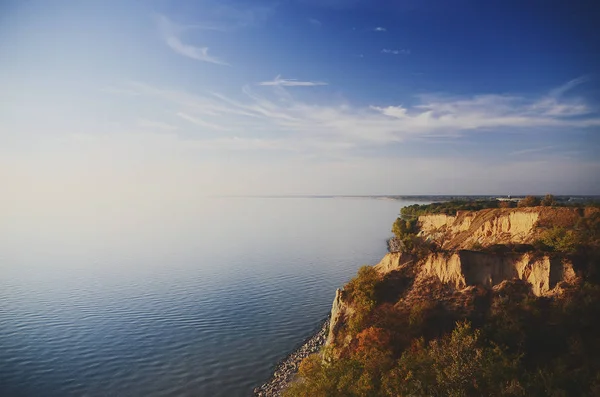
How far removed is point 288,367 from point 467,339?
19.7m

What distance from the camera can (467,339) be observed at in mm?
26047

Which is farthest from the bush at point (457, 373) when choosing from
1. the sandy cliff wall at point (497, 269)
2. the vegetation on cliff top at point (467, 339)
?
the sandy cliff wall at point (497, 269)

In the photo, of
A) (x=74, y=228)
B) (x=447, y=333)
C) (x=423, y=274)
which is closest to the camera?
(x=447, y=333)

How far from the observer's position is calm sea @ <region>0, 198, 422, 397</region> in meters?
38.1

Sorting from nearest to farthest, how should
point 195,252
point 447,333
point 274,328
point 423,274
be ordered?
1. point 447,333
2. point 423,274
3. point 274,328
4. point 195,252

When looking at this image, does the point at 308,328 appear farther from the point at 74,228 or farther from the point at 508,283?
the point at 74,228

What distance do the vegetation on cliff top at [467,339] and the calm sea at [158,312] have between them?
1255cm

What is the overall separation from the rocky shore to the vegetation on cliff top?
2.03m

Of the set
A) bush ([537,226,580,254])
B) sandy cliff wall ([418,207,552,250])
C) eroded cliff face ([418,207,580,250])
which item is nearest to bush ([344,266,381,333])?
bush ([537,226,580,254])

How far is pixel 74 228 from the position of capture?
156 m

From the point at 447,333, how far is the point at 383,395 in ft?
33.6

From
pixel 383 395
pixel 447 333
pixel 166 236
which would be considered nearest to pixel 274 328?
pixel 447 333

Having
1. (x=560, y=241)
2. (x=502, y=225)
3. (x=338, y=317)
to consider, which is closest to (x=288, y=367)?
(x=338, y=317)

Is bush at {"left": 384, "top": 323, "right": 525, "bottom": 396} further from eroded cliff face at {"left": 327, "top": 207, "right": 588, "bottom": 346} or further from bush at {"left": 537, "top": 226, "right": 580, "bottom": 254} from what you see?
bush at {"left": 537, "top": 226, "right": 580, "bottom": 254}
